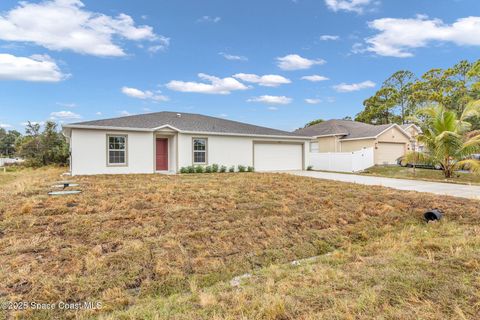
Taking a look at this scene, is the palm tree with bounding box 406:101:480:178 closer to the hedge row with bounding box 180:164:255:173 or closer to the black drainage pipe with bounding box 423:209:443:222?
the black drainage pipe with bounding box 423:209:443:222

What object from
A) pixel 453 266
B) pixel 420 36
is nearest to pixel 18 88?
pixel 453 266

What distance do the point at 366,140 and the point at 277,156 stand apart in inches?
330

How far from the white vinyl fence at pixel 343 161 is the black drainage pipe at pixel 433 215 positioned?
13037 mm

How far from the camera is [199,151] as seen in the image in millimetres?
16031

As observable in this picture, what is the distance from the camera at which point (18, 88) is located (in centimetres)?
1920

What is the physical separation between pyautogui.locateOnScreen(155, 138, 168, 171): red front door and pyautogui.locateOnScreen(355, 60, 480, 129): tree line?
25.6 meters

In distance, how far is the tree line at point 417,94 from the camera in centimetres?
2947

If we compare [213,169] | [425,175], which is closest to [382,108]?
[425,175]

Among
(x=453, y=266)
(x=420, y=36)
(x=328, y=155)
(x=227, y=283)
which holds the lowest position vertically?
(x=227, y=283)

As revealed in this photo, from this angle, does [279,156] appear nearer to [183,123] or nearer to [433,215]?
[183,123]

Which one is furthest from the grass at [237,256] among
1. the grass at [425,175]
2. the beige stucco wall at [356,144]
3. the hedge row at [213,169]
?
the beige stucco wall at [356,144]

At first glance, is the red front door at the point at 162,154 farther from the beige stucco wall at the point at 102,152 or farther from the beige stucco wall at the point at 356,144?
the beige stucco wall at the point at 356,144

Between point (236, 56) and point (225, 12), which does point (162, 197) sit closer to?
point (225, 12)

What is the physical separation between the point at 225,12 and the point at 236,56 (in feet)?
13.1
